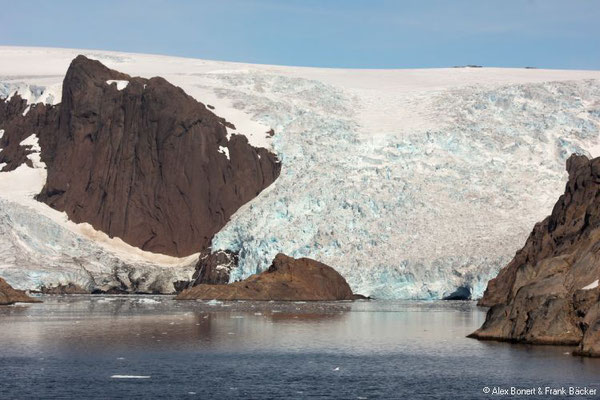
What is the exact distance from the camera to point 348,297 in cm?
7088

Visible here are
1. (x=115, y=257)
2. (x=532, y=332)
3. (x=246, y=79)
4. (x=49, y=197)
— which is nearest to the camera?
(x=532, y=332)

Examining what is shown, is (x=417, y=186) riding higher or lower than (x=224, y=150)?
lower

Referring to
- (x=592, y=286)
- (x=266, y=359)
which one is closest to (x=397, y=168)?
(x=266, y=359)

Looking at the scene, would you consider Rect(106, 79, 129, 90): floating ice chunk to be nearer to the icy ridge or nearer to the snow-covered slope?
the snow-covered slope

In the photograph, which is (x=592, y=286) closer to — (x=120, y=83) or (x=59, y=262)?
(x=59, y=262)

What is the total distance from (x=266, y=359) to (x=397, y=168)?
50.2 meters

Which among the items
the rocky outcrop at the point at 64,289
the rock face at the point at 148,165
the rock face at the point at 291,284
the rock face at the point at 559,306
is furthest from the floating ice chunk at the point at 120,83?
the rock face at the point at 559,306

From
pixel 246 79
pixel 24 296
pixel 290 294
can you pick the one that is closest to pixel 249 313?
pixel 290 294

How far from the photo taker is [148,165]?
88938 millimetres

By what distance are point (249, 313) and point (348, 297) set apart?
17.5 meters

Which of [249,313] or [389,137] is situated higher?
[389,137]

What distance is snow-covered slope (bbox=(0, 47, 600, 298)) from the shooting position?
235 feet

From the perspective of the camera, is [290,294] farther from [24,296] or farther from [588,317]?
[588,317]

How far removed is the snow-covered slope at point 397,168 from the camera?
7175cm
